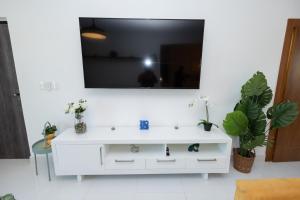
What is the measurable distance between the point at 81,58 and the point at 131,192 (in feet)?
5.57

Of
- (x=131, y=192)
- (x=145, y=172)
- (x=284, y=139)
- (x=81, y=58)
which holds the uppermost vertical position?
(x=81, y=58)

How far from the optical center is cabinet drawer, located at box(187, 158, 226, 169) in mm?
2057

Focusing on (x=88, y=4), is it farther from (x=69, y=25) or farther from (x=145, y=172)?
(x=145, y=172)

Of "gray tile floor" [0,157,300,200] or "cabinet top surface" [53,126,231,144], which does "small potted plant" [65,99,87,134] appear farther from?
"gray tile floor" [0,157,300,200]

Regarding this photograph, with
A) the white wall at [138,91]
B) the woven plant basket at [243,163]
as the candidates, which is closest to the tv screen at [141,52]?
the white wall at [138,91]

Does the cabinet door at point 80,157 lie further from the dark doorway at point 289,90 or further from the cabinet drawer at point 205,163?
the dark doorway at point 289,90

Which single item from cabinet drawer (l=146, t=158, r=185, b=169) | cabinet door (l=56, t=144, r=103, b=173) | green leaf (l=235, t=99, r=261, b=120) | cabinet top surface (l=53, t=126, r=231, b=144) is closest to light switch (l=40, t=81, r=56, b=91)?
cabinet top surface (l=53, t=126, r=231, b=144)

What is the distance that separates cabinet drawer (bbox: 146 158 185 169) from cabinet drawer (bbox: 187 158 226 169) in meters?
0.10

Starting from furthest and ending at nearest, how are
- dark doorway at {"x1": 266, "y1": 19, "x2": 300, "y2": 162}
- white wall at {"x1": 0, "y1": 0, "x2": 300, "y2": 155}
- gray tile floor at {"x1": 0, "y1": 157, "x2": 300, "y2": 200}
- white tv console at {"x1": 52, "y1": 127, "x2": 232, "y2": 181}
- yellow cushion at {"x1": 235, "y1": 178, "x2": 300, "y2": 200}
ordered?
dark doorway at {"x1": 266, "y1": 19, "x2": 300, "y2": 162}
white wall at {"x1": 0, "y1": 0, "x2": 300, "y2": 155}
white tv console at {"x1": 52, "y1": 127, "x2": 232, "y2": 181}
gray tile floor at {"x1": 0, "y1": 157, "x2": 300, "y2": 200}
yellow cushion at {"x1": 235, "y1": 178, "x2": 300, "y2": 200}

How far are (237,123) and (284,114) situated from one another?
0.60m

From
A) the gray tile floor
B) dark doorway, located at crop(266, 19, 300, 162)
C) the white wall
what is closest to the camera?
the gray tile floor

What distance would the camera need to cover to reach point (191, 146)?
2.20 m

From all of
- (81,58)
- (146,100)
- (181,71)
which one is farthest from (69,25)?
(181,71)

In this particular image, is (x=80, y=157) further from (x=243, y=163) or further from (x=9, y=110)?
(x=243, y=163)
